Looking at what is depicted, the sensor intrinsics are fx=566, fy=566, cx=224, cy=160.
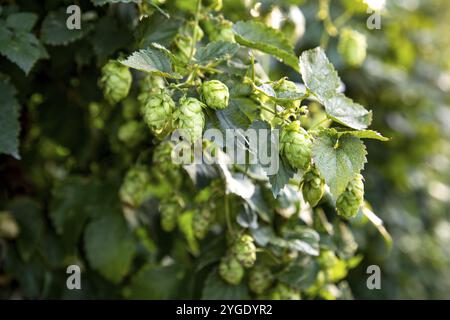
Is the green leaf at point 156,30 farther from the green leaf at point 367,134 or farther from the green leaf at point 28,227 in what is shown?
the green leaf at point 28,227

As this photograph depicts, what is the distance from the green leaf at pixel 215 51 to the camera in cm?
100

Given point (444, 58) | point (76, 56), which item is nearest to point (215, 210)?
point (76, 56)

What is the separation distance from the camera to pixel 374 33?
95.3 inches

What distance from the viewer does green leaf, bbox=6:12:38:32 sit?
1.18m

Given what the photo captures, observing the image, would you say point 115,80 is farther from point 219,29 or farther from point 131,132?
point 131,132

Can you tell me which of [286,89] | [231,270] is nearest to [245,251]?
[231,270]

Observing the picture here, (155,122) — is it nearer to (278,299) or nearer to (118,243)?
(278,299)

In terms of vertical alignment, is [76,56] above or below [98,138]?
above

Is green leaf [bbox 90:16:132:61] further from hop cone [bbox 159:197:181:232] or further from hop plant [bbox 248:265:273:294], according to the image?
hop plant [bbox 248:265:273:294]

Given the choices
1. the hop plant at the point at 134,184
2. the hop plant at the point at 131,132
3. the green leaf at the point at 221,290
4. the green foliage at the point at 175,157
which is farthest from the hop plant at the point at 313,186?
the hop plant at the point at 131,132

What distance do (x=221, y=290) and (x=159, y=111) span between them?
0.49m

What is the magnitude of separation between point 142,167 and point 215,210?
23 cm

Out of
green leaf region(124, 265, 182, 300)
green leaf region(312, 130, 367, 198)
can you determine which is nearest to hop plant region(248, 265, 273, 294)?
green leaf region(124, 265, 182, 300)
